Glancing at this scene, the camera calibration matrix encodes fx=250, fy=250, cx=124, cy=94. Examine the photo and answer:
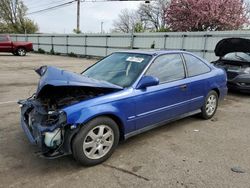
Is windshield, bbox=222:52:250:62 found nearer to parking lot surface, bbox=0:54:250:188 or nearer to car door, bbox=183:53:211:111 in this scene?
car door, bbox=183:53:211:111

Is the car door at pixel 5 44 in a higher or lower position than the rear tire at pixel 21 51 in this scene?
higher

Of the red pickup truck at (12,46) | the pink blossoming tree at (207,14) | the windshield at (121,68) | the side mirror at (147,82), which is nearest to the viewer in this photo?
the side mirror at (147,82)

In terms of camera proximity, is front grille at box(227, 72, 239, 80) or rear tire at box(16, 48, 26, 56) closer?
front grille at box(227, 72, 239, 80)

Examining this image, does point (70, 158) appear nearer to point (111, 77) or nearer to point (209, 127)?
point (111, 77)

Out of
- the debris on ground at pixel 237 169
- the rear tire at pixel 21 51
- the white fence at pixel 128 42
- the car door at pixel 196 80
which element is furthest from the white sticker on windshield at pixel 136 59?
the rear tire at pixel 21 51

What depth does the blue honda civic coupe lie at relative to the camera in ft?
9.82

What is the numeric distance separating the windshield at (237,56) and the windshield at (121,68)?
4919 mm

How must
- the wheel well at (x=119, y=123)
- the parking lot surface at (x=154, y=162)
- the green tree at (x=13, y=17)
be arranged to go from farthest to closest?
the green tree at (x=13, y=17) < the wheel well at (x=119, y=123) < the parking lot surface at (x=154, y=162)

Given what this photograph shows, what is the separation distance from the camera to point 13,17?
46250mm

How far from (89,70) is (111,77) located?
0.75m

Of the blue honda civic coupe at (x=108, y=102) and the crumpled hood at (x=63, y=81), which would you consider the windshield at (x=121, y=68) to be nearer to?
the blue honda civic coupe at (x=108, y=102)

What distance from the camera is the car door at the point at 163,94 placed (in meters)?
3.70

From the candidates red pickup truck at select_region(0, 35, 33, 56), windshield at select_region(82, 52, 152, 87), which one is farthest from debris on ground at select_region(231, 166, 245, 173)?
red pickup truck at select_region(0, 35, 33, 56)

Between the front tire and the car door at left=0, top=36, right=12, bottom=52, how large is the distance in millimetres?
19618
